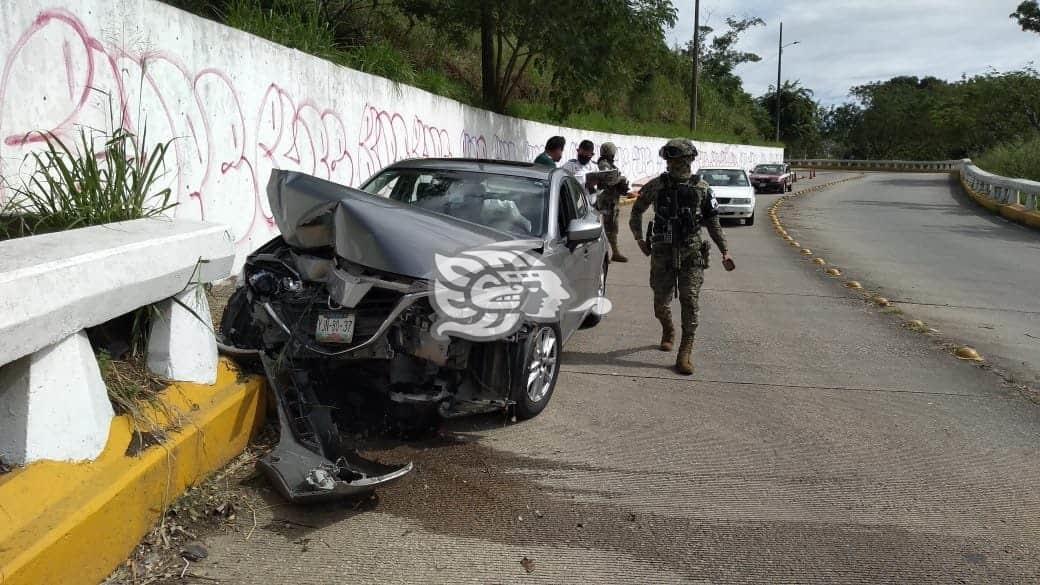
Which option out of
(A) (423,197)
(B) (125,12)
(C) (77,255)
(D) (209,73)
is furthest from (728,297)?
(C) (77,255)

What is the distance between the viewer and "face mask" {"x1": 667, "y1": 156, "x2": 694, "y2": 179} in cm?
616

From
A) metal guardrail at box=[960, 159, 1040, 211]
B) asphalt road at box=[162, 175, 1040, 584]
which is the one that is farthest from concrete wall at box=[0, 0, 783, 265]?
metal guardrail at box=[960, 159, 1040, 211]

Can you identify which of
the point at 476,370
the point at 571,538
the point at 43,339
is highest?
the point at 43,339

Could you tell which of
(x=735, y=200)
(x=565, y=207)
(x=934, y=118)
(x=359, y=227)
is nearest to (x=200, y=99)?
(x=565, y=207)

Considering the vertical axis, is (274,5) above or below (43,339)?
above

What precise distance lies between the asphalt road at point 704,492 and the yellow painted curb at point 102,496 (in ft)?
0.97

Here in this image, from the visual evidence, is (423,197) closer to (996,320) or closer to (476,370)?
(476,370)

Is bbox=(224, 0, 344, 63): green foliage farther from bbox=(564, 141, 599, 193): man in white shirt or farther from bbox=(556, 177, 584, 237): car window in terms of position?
bbox=(556, 177, 584, 237): car window

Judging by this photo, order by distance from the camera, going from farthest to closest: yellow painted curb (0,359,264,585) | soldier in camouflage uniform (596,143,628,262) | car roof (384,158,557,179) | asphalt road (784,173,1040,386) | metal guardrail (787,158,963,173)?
1. metal guardrail (787,158,963,173)
2. soldier in camouflage uniform (596,143,628,262)
3. asphalt road (784,173,1040,386)
4. car roof (384,158,557,179)
5. yellow painted curb (0,359,264,585)

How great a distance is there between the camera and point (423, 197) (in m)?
5.84

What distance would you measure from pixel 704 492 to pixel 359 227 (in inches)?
88.4

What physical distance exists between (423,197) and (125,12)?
2.92m

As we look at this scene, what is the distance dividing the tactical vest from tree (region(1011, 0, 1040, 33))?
43515 mm

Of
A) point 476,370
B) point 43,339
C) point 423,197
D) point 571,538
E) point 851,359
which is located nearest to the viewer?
point 43,339
